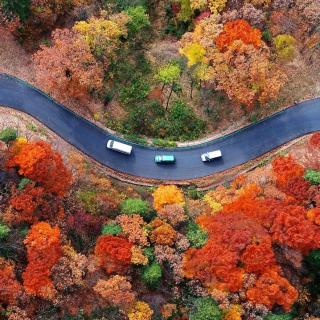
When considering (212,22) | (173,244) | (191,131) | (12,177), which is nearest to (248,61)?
(212,22)

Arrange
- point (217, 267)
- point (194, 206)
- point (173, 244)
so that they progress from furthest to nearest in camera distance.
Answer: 1. point (194, 206)
2. point (173, 244)
3. point (217, 267)

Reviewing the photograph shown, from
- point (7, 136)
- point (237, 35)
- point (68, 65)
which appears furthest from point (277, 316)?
point (68, 65)

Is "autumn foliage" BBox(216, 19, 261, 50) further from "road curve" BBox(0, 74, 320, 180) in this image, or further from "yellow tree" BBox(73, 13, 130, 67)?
"yellow tree" BBox(73, 13, 130, 67)

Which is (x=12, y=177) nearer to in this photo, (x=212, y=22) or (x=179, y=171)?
(x=179, y=171)

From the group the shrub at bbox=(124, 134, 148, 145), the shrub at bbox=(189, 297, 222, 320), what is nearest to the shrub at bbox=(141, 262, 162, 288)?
the shrub at bbox=(189, 297, 222, 320)

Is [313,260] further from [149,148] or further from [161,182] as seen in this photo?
[149,148]

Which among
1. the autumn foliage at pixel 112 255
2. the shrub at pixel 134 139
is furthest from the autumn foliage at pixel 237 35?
the autumn foliage at pixel 112 255
